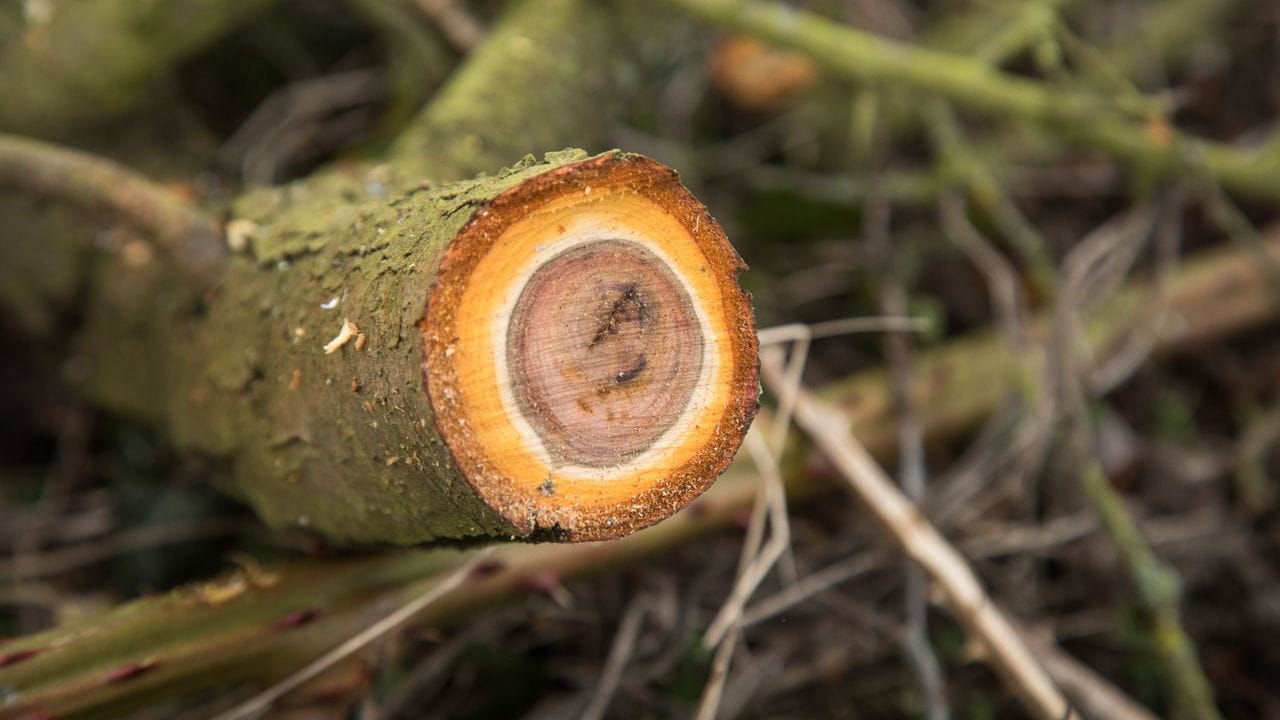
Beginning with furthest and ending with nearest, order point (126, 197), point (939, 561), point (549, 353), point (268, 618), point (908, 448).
Result: 1. point (908, 448)
2. point (939, 561)
3. point (126, 197)
4. point (268, 618)
5. point (549, 353)

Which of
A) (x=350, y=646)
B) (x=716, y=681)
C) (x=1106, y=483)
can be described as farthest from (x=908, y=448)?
(x=350, y=646)

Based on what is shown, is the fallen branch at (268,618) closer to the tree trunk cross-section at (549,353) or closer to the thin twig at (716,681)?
the thin twig at (716,681)

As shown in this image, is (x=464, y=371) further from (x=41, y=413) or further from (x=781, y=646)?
(x=41, y=413)

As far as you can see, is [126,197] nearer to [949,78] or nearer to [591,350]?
[591,350]

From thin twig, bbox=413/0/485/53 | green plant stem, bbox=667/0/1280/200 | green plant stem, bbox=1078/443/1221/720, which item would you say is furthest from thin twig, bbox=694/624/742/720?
thin twig, bbox=413/0/485/53

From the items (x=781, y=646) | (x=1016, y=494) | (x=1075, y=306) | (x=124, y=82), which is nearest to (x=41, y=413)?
(x=124, y=82)

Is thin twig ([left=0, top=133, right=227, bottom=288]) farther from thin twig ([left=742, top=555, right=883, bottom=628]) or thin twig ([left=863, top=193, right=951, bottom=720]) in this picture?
thin twig ([left=863, top=193, right=951, bottom=720])
